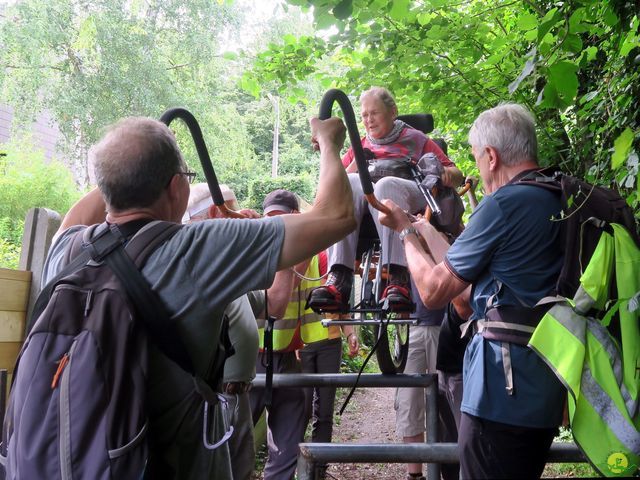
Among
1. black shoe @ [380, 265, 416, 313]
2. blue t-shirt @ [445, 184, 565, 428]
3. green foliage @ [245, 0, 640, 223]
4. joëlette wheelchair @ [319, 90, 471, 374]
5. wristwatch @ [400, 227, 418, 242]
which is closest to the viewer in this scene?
blue t-shirt @ [445, 184, 565, 428]

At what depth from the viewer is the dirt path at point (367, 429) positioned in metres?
7.58

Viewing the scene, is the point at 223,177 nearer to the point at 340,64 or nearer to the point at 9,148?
the point at 9,148

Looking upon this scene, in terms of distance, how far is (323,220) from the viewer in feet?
6.61

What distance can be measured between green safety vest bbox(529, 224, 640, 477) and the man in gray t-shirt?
2.78ft

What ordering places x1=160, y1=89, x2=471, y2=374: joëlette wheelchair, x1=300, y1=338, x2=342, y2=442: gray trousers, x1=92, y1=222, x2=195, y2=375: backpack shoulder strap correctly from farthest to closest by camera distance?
1. x1=300, y1=338, x2=342, y2=442: gray trousers
2. x1=160, y1=89, x2=471, y2=374: joëlette wheelchair
3. x1=92, y1=222, x2=195, y2=375: backpack shoulder strap

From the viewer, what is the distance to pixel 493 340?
8.07ft

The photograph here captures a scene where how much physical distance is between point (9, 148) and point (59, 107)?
3026 millimetres

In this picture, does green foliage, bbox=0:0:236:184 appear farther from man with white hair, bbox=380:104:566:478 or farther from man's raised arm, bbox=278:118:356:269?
man's raised arm, bbox=278:118:356:269

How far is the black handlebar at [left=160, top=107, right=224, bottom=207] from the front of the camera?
260 cm

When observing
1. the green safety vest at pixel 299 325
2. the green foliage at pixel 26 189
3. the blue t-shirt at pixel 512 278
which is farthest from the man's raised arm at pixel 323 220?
the green foliage at pixel 26 189

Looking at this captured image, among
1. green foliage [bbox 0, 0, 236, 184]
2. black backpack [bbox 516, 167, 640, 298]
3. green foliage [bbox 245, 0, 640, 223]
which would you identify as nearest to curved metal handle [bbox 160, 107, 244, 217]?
green foliage [bbox 245, 0, 640, 223]

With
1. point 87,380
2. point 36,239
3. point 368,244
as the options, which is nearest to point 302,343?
point 368,244

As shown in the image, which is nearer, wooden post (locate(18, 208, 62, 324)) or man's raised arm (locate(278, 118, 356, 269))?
man's raised arm (locate(278, 118, 356, 269))

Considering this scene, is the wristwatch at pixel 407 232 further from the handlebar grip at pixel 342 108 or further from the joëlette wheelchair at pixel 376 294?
the handlebar grip at pixel 342 108
